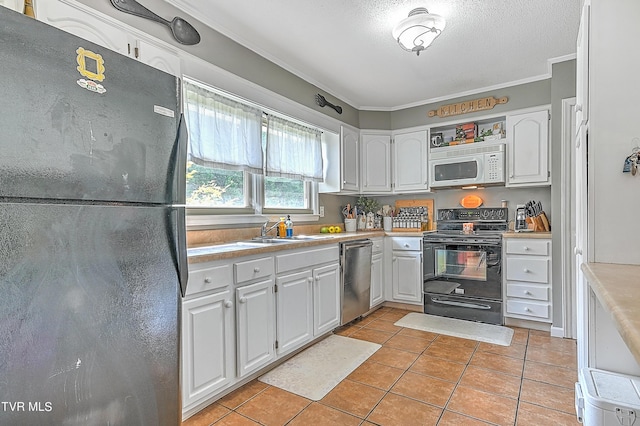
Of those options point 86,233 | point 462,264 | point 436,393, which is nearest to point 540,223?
point 462,264

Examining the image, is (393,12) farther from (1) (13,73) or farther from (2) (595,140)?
(1) (13,73)

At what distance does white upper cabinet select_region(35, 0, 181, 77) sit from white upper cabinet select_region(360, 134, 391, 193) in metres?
2.60

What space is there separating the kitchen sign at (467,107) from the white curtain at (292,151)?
1.52 metres

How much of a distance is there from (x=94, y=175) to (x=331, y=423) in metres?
1.68

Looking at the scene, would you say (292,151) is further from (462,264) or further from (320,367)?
(462,264)

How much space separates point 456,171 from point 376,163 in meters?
0.97

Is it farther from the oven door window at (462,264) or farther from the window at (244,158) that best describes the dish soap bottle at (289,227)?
the oven door window at (462,264)

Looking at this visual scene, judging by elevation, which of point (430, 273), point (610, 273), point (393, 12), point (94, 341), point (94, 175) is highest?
point (393, 12)

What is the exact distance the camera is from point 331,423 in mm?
1822

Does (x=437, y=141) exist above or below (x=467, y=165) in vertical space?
above

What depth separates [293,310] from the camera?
2.57m

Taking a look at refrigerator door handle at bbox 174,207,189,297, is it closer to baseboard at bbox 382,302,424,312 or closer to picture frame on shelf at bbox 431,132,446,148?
baseboard at bbox 382,302,424,312

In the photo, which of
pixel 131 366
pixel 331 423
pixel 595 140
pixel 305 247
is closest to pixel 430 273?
pixel 305 247

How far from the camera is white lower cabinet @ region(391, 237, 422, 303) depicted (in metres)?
3.74
